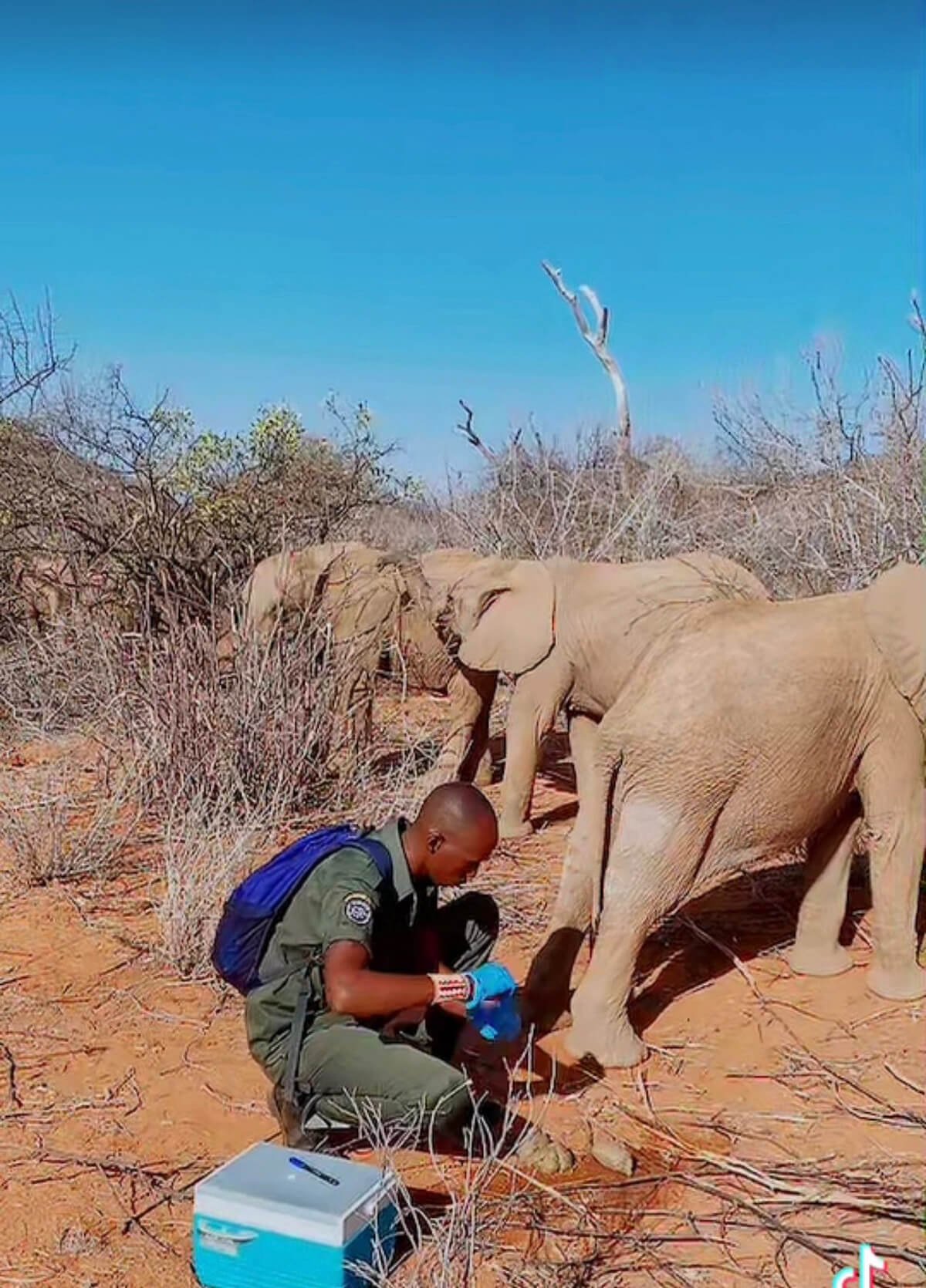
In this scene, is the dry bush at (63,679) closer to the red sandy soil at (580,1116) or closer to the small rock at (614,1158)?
the red sandy soil at (580,1116)

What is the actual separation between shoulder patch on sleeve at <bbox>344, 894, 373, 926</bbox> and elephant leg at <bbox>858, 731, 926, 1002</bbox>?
94.0 inches

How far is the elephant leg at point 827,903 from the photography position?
227 inches

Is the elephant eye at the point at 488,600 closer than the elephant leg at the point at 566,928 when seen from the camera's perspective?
No

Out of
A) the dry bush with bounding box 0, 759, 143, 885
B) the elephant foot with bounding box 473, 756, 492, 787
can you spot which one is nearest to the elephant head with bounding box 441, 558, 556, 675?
the elephant foot with bounding box 473, 756, 492, 787

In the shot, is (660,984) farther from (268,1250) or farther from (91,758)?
(91,758)

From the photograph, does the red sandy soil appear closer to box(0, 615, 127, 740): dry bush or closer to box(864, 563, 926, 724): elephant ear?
box(864, 563, 926, 724): elephant ear

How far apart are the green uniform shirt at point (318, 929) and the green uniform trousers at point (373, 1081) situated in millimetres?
109

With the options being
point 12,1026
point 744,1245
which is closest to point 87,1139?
point 12,1026

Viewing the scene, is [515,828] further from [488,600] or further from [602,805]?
[602,805]

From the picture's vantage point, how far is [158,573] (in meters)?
9.40

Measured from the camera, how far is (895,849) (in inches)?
215

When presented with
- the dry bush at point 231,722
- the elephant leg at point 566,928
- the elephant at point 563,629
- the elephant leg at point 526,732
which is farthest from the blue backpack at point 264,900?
the elephant leg at point 526,732

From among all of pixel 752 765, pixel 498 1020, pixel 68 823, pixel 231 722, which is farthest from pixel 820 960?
pixel 68 823

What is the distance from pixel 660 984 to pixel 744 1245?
82.2 inches
